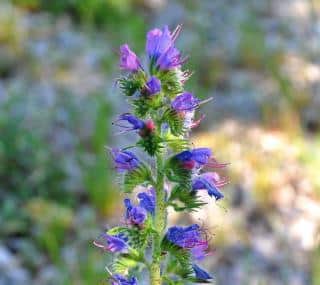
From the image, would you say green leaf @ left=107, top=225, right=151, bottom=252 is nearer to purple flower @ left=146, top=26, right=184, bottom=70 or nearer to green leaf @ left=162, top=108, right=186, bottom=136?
green leaf @ left=162, top=108, right=186, bottom=136

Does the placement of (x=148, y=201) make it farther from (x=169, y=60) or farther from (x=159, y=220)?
(x=169, y=60)

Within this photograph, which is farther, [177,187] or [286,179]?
[286,179]

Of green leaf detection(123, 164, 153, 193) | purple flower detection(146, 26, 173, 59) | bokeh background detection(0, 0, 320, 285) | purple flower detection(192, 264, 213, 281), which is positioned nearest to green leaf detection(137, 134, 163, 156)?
green leaf detection(123, 164, 153, 193)

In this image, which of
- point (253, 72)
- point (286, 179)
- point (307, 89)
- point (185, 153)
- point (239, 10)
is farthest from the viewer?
point (239, 10)

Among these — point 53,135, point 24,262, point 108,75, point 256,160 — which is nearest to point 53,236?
point 24,262

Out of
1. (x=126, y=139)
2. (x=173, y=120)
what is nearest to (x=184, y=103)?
(x=173, y=120)

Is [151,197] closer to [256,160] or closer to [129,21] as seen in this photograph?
[256,160]
